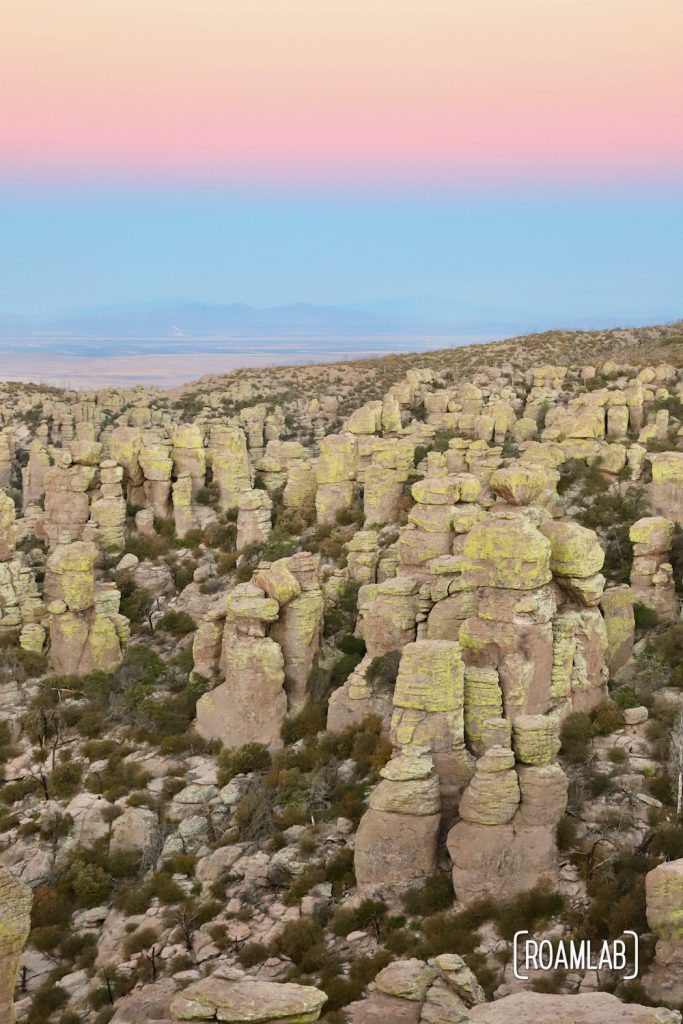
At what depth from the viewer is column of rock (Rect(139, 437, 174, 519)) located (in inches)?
1774

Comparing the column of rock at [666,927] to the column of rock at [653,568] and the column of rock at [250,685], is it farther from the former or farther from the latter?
the column of rock at [250,685]

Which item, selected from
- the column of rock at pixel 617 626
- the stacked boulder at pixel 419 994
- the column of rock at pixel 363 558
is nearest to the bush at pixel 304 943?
the stacked boulder at pixel 419 994

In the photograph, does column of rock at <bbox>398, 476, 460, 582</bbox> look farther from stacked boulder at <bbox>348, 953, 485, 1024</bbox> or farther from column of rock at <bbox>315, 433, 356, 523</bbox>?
stacked boulder at <bbox>348, 953, 485, 1024</bbox>

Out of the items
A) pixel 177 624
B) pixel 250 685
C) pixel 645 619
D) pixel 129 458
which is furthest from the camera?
pixel 129 458

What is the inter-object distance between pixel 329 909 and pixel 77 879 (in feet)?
24.4

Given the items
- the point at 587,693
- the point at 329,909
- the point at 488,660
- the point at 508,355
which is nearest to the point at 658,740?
the point at 587,693

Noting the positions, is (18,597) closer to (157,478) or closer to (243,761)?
(157,478)

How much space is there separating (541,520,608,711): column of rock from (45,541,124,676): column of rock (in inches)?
713

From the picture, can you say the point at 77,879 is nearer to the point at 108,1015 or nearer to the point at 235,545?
the point at 108,1015

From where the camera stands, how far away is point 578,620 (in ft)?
80.6

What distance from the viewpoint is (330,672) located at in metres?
30.2

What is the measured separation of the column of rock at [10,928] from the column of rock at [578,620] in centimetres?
1395

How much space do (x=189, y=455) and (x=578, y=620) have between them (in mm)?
26493

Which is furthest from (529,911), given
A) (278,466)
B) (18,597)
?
(278,466)
